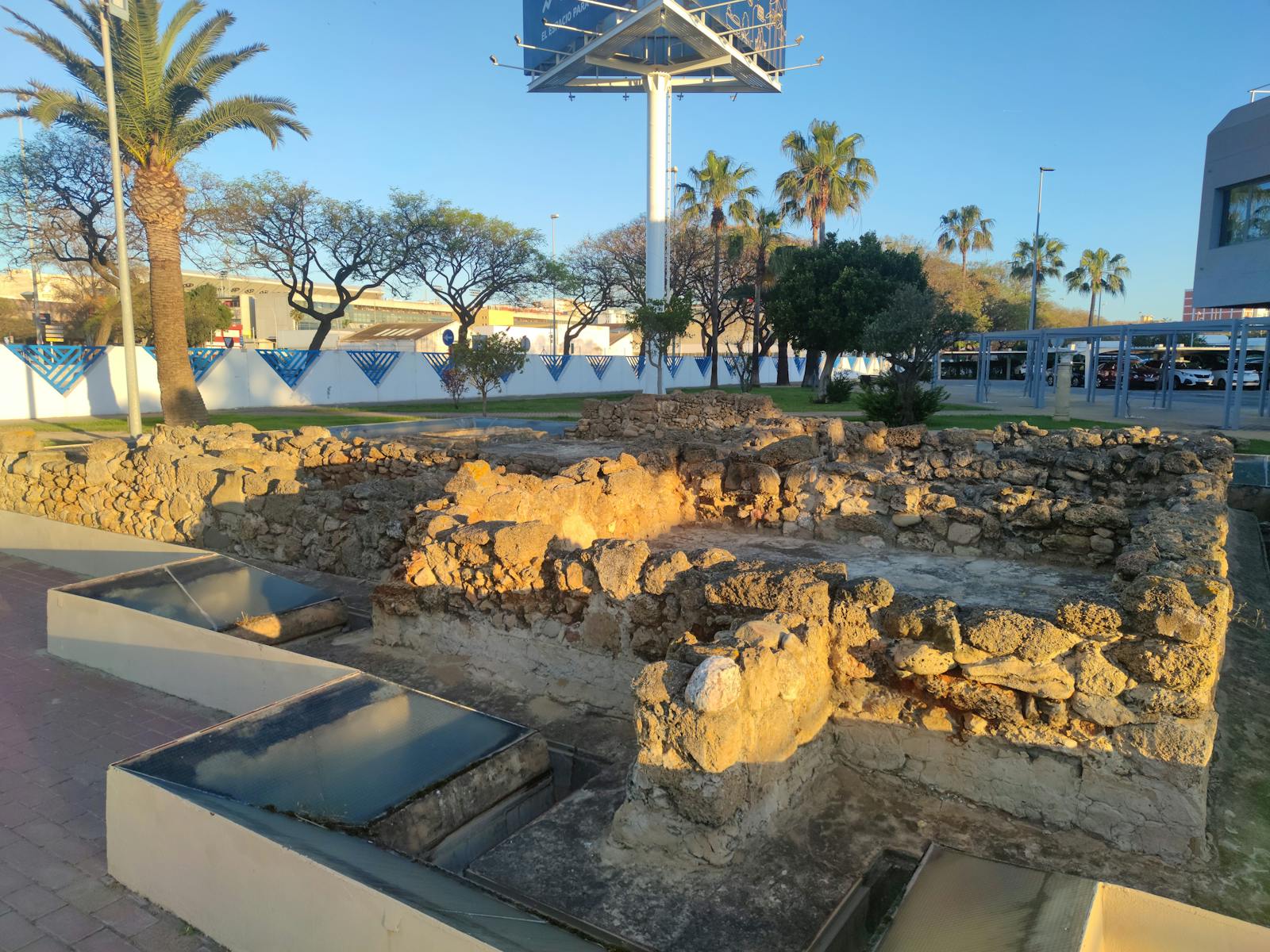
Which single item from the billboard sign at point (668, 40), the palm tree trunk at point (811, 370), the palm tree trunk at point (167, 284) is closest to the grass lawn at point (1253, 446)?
the palm tree trunk at point (167, 284)

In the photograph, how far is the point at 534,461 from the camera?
36.7 ft

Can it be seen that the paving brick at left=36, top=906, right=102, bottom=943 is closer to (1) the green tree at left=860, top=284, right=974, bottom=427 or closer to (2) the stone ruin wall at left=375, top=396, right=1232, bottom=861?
(2) the stone ruin wall at left=375, top=396, right=1232, bottom=861

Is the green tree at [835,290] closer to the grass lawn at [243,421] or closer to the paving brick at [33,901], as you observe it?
the grass lawn at [243,421]

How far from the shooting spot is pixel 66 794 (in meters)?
4.34

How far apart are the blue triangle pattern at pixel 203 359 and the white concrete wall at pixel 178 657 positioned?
2406 cm

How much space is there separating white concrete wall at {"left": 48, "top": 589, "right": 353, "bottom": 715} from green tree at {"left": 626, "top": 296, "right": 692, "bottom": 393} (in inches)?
971

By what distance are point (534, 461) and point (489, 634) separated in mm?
5687

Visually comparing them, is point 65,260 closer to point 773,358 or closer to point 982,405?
point 982,405

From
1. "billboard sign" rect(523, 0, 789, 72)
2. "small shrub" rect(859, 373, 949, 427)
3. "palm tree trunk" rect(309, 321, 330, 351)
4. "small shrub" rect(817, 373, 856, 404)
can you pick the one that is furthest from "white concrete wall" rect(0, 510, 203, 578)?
"billboard sign" rect(523, 0, 789, 72)

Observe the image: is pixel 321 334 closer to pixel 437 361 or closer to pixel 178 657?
pixel 437 361

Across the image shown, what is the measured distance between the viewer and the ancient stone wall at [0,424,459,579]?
863 centimetres

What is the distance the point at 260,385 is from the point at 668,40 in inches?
881

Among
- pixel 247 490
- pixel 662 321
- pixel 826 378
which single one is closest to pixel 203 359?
pixel 662 321

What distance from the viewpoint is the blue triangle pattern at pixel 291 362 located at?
98.0ft
